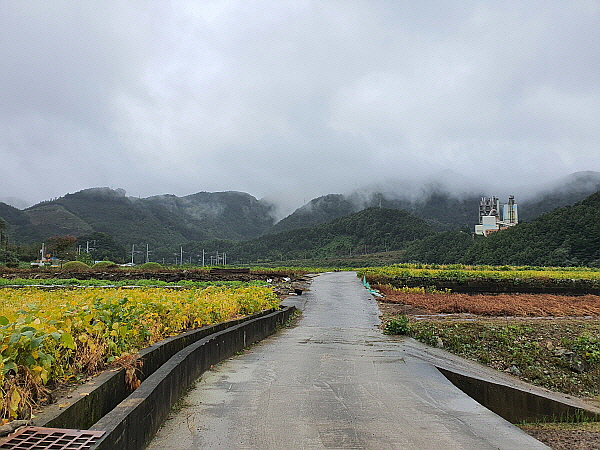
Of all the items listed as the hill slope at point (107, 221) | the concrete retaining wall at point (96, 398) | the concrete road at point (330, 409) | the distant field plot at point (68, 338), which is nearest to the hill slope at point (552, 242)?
the concrete road at point (330, 409)

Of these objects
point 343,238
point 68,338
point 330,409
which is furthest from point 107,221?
point 68,338

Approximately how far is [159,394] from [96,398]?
2.38 ft

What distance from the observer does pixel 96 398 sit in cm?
324

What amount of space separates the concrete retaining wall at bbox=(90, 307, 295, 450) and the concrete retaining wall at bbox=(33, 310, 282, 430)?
128mm

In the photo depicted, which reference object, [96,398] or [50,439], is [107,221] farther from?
[50,439]

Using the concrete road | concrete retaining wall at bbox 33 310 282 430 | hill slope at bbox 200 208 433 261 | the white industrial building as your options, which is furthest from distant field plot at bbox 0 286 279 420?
hill slope at bbox 200 208 433 261

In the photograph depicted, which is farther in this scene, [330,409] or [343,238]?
[343,238]

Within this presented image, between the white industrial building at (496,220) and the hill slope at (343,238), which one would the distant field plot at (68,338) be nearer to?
the white industrial building at (496,220)

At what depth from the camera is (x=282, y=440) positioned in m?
3.85

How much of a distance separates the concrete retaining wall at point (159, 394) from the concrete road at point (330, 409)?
139 millimetres

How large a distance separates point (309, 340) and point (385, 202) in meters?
191

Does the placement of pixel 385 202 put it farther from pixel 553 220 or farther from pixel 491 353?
pixel 491 353

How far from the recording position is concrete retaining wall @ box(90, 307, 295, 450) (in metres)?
2.86

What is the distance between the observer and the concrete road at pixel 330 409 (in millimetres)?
3891
